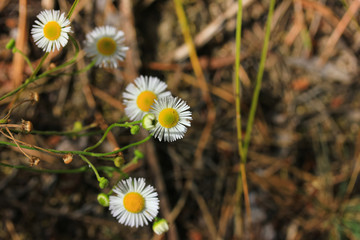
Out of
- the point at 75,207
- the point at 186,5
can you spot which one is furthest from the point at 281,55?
the point at 75,207

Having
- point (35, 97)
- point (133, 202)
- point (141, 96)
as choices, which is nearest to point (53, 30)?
point (35, 97)

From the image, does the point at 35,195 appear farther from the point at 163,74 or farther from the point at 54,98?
the point at 163,74

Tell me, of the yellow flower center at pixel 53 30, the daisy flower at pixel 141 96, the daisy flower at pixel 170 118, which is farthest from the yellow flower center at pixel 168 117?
the yellow flower center at pixel 53 30

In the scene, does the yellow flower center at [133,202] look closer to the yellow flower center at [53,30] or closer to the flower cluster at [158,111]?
the flower cluster at [158,111]

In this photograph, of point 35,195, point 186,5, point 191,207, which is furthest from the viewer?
point 186,5

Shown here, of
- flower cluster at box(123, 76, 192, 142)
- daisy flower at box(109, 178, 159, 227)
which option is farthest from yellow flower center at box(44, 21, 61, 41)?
daisy flower at box(109, 178, 159, 227)

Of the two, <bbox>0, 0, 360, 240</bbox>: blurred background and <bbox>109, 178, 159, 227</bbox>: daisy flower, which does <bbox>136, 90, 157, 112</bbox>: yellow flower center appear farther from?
<bbox>0, 0, 360, 240</bbox>: blurred background
